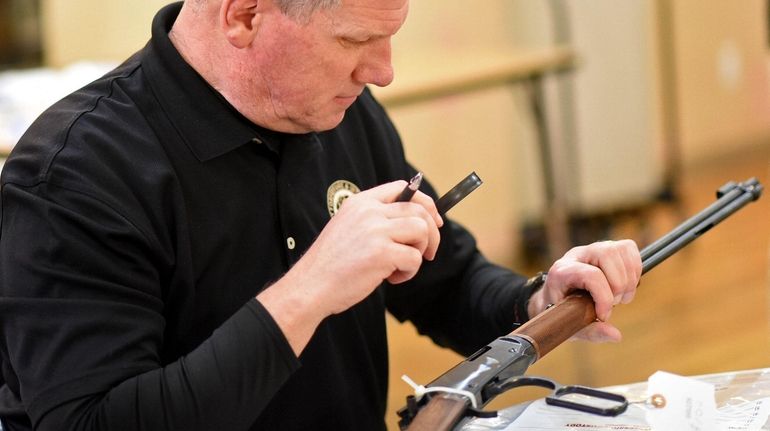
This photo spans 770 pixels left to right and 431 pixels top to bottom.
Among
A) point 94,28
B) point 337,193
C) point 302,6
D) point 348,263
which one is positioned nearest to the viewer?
point 348,263

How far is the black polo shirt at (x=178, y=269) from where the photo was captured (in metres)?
1.18

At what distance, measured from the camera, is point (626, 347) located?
3605 millimetres

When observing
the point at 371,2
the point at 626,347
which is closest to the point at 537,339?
the point at 371,2

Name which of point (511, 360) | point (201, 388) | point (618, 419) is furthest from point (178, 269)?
point (618, 419)

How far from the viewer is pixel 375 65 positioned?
1357 millimetres

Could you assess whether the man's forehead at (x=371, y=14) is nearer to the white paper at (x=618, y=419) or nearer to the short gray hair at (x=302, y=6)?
the short gray hair at (x=302, y=6)

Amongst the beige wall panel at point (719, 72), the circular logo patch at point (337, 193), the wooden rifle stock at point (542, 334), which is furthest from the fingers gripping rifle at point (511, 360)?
the beige wall panel at point (719, 72)

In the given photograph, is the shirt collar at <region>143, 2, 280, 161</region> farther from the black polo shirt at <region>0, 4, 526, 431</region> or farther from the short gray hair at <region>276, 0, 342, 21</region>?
the short gray hair at <region>276, 0, 342, 21</region>

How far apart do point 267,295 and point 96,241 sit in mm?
195

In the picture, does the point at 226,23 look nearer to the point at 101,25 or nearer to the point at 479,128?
the point at 101,25

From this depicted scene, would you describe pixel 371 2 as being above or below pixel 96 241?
above

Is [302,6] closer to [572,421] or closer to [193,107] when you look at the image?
[193,107]

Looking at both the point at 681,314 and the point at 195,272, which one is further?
the point at 681,314

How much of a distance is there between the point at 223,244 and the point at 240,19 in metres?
0.27
